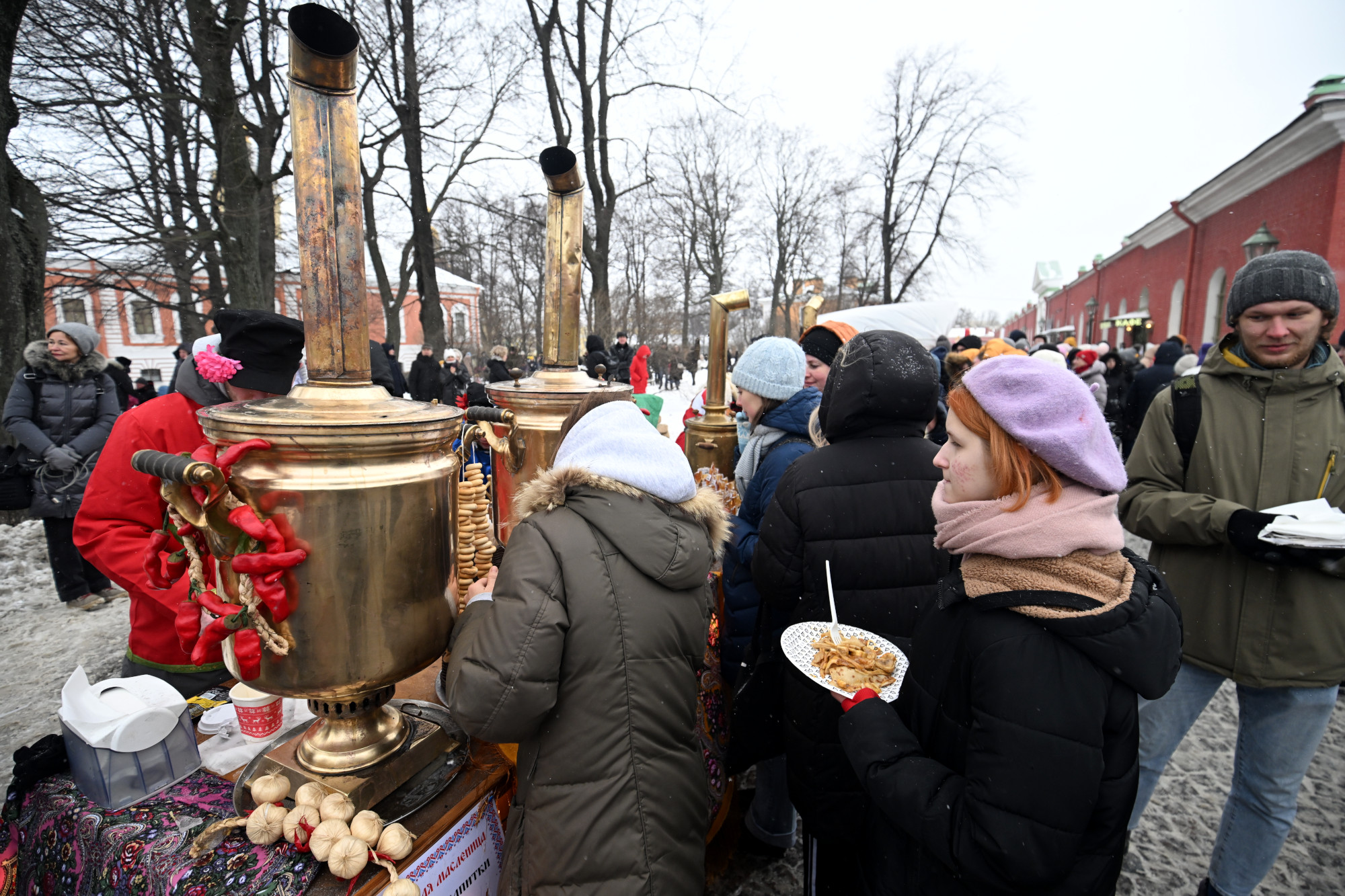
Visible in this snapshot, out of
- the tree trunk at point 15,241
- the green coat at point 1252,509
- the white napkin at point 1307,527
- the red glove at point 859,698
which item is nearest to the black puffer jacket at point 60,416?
the tree trunk at point 15,241

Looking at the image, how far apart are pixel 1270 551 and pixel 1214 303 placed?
18252 mm

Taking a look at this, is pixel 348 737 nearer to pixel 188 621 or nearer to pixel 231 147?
pixel 188 621

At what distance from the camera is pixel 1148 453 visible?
84.6 inches

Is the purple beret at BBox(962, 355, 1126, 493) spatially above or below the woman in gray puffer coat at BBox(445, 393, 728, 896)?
above

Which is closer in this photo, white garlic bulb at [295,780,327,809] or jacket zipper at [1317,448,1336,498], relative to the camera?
white garlic bulb at [295,780,327,809]

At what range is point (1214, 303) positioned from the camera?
15.3 meters

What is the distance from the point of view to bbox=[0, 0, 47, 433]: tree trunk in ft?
21.2

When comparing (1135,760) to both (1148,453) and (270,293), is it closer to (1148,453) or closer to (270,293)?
(1148,453)

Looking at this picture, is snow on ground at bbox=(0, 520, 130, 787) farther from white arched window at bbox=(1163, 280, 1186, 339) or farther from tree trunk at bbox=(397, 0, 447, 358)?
white arched window at bbox=(1163, 280, 1186, 339)

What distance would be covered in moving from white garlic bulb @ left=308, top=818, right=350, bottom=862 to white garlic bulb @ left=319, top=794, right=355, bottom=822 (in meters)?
0.01

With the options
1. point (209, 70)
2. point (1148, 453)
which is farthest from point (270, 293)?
point (1148, 453)

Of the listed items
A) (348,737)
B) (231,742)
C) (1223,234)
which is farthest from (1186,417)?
(1223,234)

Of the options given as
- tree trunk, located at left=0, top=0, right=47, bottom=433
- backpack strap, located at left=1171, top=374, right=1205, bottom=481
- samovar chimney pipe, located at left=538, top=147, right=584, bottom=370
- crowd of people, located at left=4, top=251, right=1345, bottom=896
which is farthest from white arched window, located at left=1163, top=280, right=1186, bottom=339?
tree trunk, located at left=0, top=0, right=47, bottom=433

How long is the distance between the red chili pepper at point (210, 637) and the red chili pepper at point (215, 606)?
1cm
